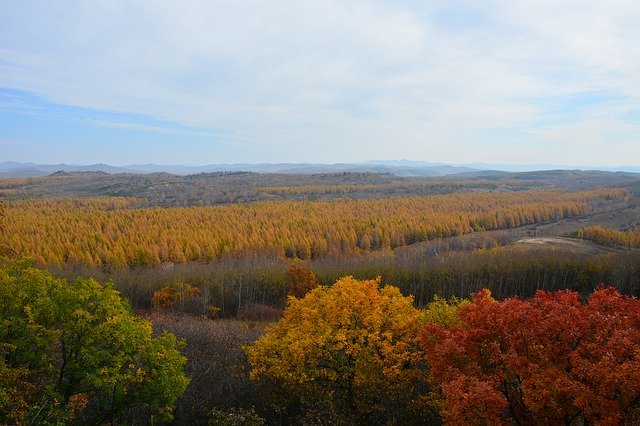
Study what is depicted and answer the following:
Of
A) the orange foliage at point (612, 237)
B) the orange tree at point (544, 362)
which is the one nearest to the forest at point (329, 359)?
the orange tree at point (544, 362)

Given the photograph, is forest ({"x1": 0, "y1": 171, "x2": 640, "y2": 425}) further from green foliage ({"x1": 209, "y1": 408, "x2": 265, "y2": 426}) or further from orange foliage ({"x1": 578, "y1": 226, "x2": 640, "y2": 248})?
orange foliage ({"x1": 578, "y1": 226, "x2": 640, "y2": 248})

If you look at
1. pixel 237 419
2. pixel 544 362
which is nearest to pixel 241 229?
pixel 237 419

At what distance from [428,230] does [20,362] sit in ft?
317

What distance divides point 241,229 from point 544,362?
84.1m

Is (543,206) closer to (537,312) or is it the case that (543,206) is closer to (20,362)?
(537,312)

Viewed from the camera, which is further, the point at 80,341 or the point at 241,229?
the point at 241,229

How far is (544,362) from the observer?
1653 cm

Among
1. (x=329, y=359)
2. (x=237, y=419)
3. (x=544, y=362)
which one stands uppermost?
(x=544, y=362)

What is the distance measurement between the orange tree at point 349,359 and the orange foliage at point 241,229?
142ft

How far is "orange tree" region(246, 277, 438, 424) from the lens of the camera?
21.8m

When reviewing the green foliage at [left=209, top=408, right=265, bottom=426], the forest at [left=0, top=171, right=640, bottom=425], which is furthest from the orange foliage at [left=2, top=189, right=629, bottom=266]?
the green foliage at [left=209, top=408, right=265, bottom=426]

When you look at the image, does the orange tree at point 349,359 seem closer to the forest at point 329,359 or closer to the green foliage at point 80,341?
the forest at point 329,359

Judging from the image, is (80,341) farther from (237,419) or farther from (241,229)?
(241,229)

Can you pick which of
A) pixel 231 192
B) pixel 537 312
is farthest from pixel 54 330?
pixel 231 192
